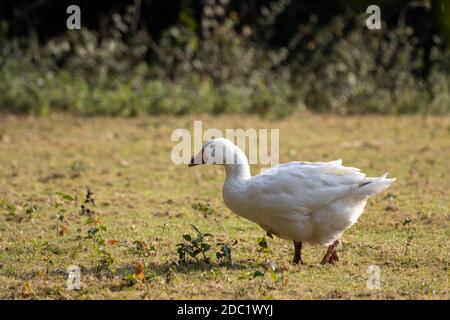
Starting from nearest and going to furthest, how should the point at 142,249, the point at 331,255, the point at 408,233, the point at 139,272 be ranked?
1. the point at 139,272
2. the point at 331,255
3. the point at 142,249
4. the point at 408,233

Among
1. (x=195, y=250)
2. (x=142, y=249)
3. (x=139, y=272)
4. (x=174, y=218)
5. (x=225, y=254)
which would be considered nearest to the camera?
(x=139, y=272)

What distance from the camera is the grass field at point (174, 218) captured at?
5.29 meters

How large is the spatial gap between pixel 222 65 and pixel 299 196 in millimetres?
9208

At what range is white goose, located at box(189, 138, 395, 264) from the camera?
5.69 metres

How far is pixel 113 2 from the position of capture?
1630 cm

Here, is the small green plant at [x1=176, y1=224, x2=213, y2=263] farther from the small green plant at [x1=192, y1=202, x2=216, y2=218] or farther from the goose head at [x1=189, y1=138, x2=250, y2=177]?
the small green plant at [x1=192, y1=202, x2=216, y2=218]

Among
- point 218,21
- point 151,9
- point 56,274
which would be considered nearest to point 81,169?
point 56,274

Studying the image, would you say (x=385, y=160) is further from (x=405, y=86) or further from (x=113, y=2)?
(x=113, y=2)

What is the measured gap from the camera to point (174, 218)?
24.6 feet

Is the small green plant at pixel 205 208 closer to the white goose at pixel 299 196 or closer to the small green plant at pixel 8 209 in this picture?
the small green plant at pixel 8 209

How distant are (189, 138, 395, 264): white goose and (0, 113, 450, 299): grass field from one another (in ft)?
0.78

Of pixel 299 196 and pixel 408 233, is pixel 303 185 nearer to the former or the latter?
pixel 299 196

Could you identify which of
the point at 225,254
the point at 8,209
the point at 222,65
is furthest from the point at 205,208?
the point at 222,65

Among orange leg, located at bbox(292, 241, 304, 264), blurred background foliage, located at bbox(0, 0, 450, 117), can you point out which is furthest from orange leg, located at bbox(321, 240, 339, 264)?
blurred background foliage, located at bbox(0, 0, 450, 117)
